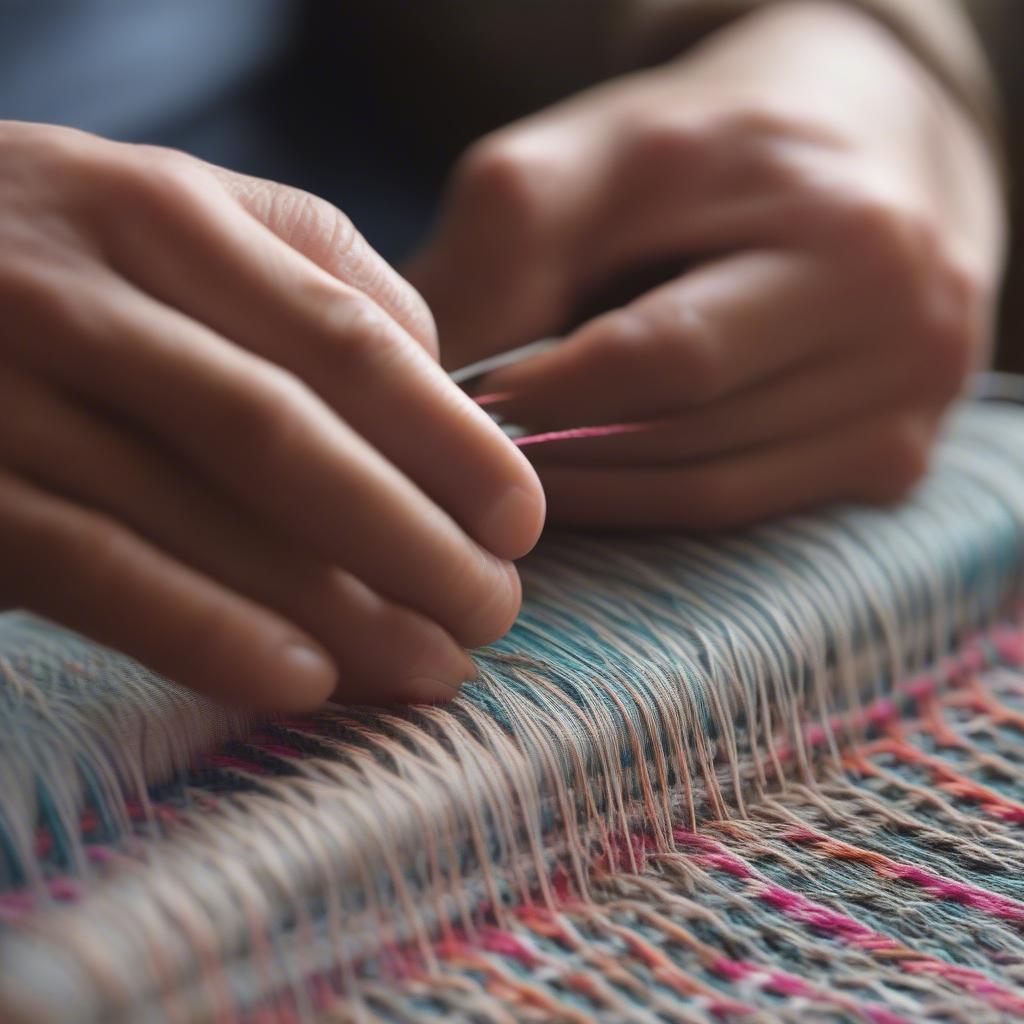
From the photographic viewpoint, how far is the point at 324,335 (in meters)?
0.31

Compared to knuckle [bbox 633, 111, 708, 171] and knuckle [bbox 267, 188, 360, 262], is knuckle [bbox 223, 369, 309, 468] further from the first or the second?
knuckle [bbox 633, 111, 708, 171]

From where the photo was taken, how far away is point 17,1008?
0.74 ft

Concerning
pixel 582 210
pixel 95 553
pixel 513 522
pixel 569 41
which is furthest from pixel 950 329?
pixel 569 41

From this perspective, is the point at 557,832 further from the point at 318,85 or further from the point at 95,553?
the point at 318,85

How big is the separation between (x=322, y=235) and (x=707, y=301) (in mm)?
180

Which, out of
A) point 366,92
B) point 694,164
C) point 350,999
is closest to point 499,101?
point 366,92

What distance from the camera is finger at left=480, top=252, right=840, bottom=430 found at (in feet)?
1.40

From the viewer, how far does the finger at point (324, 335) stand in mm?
301

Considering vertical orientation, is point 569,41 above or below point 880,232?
above

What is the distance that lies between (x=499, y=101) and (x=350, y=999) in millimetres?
832

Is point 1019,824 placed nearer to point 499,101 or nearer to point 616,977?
point 616,977

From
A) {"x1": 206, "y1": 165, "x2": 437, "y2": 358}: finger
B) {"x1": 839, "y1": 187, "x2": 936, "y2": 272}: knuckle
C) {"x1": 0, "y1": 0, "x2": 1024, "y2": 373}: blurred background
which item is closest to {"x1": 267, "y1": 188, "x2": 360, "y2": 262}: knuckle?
{"x1": 206, "y1": 165, "x2": 437, "y2": 358}: finger

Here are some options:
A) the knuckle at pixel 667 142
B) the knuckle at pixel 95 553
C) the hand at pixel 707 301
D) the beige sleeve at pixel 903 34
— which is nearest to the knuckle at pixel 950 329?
the hand at pixel 707 301

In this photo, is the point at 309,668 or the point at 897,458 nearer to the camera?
the point at 309,668
